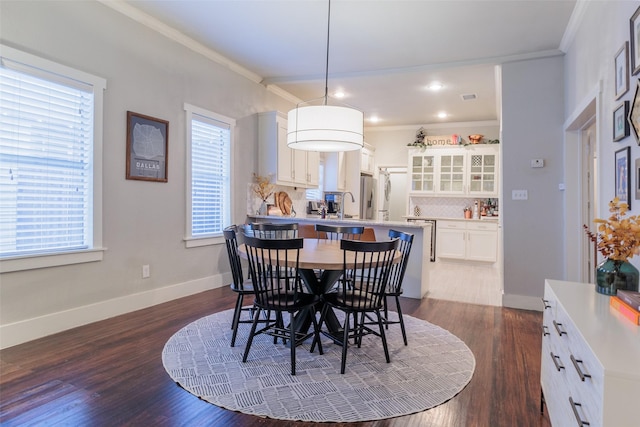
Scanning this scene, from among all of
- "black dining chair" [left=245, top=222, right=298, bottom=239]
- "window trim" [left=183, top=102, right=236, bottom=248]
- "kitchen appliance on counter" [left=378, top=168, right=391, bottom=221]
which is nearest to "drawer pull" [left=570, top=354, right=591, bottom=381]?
"black dining chair" [left=245, top=222, right=298, bottom=239]

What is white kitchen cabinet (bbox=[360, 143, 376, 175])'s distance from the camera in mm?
7455

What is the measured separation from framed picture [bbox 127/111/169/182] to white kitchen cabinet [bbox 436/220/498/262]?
5.27m

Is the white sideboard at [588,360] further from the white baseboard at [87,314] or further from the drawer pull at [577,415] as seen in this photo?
the white baseboard at [87,314]

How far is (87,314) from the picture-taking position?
123 inches

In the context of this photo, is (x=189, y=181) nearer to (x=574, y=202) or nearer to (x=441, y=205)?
(x=574, y=202)

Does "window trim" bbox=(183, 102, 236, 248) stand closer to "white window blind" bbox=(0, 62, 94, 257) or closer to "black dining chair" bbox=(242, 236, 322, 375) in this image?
"white window blind" bbox=(0, 62, 94, 257)

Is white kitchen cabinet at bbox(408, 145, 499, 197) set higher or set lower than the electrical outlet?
higher

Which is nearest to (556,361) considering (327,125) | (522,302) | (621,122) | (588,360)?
(588,360)

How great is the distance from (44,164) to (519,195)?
4592 millimetres

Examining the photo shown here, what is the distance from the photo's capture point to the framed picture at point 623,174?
209 cm

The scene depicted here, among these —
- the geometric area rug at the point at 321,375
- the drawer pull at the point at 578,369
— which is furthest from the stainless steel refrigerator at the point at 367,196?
the drawer pull at the point at 578,369

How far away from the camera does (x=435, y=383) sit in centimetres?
223

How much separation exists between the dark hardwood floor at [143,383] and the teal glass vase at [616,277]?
0.75 metres

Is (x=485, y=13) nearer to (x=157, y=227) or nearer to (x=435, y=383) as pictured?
(x=435, y=383)
